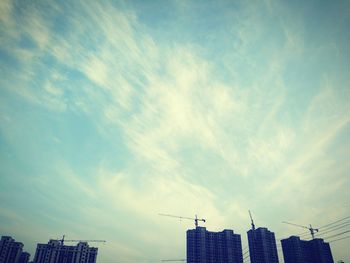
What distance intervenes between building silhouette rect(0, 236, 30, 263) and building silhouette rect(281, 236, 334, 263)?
703ft

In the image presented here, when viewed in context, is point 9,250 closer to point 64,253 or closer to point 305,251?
point 64,253

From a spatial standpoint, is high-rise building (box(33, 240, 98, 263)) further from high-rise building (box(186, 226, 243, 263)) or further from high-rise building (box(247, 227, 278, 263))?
high-rise building (box(247, 227, 278, 263))

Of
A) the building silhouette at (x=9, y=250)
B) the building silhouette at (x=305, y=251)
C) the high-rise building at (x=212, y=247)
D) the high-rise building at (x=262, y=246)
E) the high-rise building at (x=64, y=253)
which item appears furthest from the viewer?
the building silhouette at (x=305, y=251)

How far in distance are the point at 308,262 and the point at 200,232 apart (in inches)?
3595

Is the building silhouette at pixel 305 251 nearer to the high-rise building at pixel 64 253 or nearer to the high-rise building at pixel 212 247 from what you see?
the high-rise building at pixel 212 247

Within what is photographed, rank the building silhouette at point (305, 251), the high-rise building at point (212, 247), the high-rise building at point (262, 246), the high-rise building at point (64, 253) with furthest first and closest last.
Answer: the building silhouette at point (305, 251) < the high-rise building at point (262, 246) < the high-rise building at point (212, 247) < the high-rise building at point (64, 253)

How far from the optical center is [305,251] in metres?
187

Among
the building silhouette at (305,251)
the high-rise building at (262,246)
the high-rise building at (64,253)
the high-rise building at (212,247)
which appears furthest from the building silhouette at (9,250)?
the building silhouette at (305,251)

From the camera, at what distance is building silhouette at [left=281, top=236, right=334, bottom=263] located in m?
181

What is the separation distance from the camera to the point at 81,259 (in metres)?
167

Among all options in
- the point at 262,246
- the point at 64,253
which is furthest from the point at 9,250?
the point at 262,246

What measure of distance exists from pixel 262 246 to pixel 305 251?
141ft

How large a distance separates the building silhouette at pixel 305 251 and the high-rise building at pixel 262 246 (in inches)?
787

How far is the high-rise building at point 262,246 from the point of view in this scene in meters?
171
